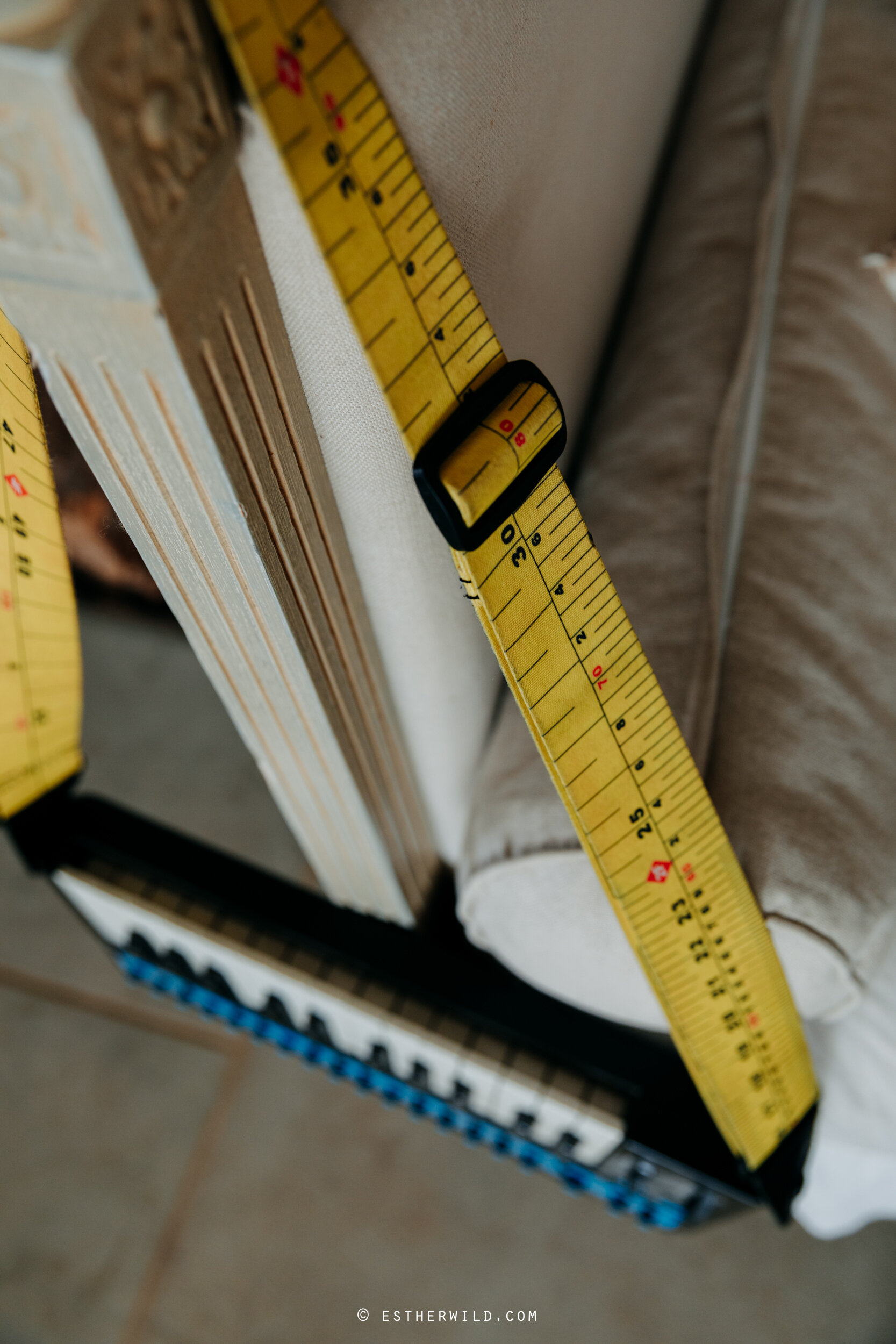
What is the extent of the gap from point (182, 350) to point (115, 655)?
116cm

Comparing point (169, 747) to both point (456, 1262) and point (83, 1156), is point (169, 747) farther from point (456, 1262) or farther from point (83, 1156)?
point (456, 1262)

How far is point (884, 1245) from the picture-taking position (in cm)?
89

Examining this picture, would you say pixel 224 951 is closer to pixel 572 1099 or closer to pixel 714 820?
pixel 572 1099

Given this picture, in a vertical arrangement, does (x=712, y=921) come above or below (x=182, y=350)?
below

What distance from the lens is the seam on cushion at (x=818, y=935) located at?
0.43 metres

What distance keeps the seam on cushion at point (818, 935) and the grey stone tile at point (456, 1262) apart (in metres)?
0.62

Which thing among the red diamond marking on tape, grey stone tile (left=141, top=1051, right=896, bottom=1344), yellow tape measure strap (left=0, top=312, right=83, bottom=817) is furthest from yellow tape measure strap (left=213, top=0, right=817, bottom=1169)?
grey stone tile (left=141, top=1051, right=896, bottom=1344)

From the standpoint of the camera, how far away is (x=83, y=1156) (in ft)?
3.11

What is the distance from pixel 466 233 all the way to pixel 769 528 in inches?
11.7

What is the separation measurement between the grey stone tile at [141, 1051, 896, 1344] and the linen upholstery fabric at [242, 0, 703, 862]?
52 centimetres

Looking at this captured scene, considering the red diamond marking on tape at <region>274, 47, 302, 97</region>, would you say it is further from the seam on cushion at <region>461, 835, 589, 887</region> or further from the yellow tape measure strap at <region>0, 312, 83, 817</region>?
the seam on cushion at <region>461, 835, 589, 887</region>

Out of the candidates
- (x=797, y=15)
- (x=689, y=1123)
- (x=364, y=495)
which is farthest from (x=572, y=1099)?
(x=797, y=15)

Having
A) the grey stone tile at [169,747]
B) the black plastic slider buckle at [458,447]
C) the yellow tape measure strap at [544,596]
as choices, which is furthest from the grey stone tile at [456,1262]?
the black plastic slider buckle at [458,447]

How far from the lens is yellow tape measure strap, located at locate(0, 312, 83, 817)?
0.38 meters
